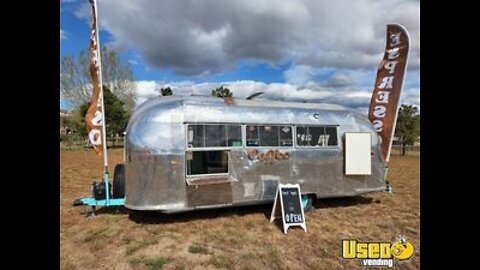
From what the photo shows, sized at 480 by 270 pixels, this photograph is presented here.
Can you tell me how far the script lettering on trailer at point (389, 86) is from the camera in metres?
9.84

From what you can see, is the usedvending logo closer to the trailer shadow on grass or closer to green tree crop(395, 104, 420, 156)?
the trailer shadow on grass

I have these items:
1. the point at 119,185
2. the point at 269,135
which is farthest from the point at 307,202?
the point at 119,185

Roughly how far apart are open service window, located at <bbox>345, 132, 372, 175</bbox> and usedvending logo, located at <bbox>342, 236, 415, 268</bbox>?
2.46 meters

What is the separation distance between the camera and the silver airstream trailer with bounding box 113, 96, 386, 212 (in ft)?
21.7

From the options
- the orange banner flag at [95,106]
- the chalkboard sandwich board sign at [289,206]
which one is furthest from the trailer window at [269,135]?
the orange banner flag at [95,106]

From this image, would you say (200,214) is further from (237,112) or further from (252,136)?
(237,112)

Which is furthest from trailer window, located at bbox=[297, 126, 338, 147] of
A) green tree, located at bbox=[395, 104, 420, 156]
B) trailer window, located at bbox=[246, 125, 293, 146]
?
green tree, located at bbox=[395, 104, 420, 156]

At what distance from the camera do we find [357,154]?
8492mm

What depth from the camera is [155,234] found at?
21.0 feet
